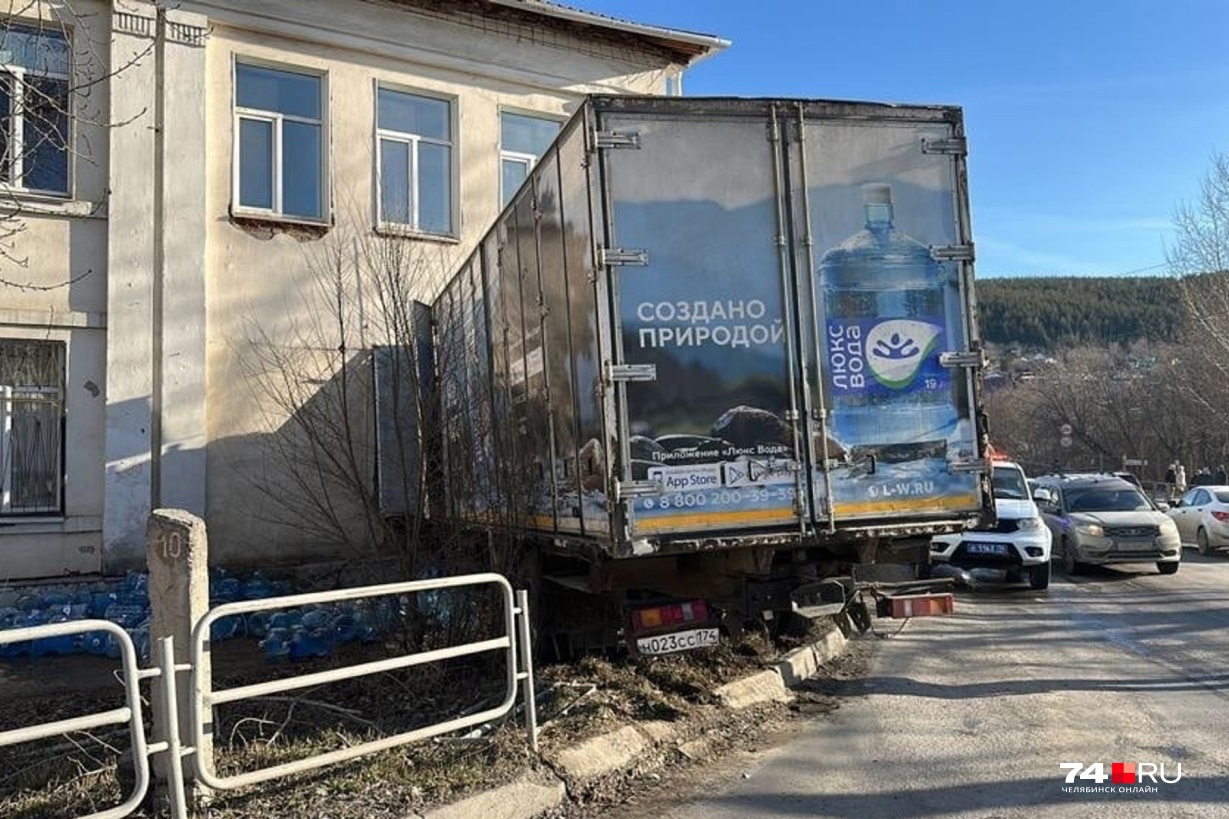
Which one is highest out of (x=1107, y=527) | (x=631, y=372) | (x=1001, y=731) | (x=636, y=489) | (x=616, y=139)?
(x=616, y=139)

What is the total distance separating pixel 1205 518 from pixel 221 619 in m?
21.1

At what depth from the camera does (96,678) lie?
7.69 metres

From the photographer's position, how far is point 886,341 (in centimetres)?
641

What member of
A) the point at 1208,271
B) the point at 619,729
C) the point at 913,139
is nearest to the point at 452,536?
the point at 619,729

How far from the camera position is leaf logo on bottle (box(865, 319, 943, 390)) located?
639cm

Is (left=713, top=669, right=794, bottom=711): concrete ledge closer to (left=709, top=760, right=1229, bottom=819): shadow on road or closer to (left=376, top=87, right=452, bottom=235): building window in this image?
(left=709, top=760, right=1229, bottom=819): shadow on road

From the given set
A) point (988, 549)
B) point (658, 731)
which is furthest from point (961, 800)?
point (988, 549)

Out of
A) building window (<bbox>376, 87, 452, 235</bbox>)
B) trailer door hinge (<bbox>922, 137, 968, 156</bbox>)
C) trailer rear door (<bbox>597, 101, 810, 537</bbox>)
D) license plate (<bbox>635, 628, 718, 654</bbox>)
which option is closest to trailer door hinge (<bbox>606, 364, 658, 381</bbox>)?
trailer rear door (<bbox>597, 101, 810, 537</bbox>)

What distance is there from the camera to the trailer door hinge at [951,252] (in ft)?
21.4

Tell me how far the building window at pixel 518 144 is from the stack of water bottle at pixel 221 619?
731cm

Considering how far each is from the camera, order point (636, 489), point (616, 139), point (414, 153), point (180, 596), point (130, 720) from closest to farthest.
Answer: point (130, 720)
point (180, 596)
point (636, 489)
point (616, 139)
point (414, 153)

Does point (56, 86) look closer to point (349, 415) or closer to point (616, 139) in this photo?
point (349, 415)

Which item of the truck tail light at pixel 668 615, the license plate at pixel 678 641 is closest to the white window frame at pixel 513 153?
the truck tail light at pixel 668 615

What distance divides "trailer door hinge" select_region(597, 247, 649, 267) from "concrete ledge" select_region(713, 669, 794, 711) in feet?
9.99
